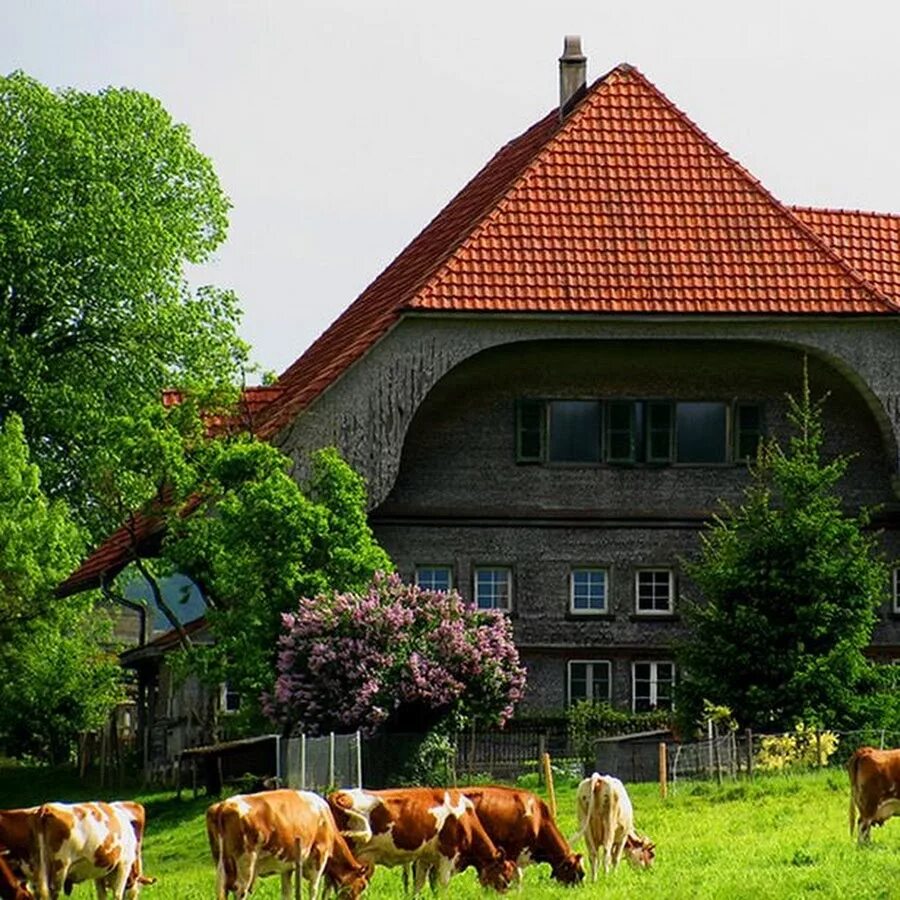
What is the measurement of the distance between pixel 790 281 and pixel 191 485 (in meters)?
11.3

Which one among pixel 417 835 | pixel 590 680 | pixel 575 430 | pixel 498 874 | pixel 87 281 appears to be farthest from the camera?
pixel 87 281

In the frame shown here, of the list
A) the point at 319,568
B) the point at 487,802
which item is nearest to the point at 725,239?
the point at 319,568

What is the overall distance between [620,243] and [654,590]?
6393 millimetres

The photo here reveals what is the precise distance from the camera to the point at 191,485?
5297 centimetres

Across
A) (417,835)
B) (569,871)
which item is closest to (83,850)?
(417,835)

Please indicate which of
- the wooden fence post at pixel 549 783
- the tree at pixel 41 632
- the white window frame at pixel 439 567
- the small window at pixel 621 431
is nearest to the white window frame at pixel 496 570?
the white window frame at pixel 439 567

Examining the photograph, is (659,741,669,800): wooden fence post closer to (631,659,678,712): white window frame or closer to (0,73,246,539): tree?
(631,659,678,712): white window frame

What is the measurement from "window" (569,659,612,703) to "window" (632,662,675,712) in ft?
1.62

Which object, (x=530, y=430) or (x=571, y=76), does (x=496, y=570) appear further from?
(x=571, y=76)

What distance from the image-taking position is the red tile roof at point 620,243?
5391 cm

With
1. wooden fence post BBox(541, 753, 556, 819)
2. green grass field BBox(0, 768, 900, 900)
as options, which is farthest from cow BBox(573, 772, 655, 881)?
wooden fence post BBox(541, 753, 556, 819)

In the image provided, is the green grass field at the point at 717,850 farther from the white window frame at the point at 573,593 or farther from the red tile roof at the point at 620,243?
the red tile roof at the point at 620,243

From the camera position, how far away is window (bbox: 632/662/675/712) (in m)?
55.4

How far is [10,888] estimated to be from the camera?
3066 cm
